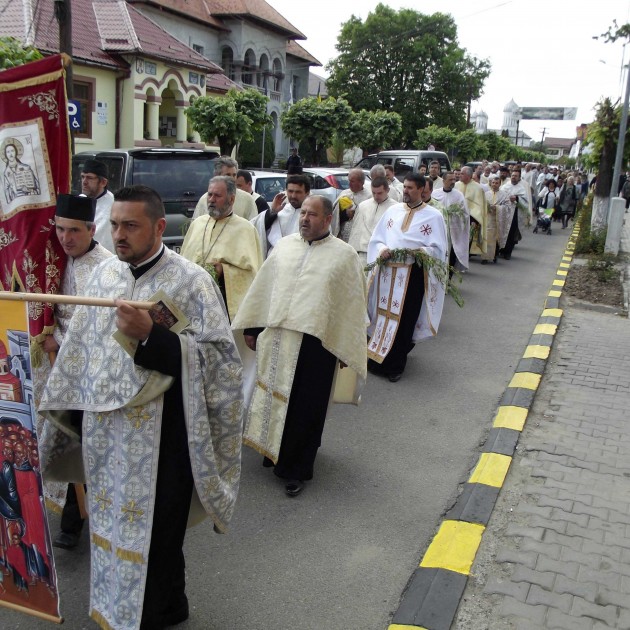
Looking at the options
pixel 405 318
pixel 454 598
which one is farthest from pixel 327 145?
pixel 454 598

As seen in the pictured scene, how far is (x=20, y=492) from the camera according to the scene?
113 inches

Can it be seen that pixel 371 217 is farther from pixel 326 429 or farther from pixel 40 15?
pixel 40 15

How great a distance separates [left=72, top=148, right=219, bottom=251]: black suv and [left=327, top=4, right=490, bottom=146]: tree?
135ft

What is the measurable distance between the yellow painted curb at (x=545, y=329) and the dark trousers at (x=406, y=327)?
2.49 m

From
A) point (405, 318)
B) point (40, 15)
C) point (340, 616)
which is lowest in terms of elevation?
point (340, 616)

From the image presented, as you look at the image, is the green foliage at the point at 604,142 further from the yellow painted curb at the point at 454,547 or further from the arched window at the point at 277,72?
the arched window at the point at 277,72

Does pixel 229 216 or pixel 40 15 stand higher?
pixel 40 15

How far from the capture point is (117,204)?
9.27 feet

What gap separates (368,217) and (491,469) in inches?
152

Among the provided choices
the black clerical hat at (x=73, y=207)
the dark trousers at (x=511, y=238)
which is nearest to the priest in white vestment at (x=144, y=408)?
the black clerical hat at (x=73, y=207)

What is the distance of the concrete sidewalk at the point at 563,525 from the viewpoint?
11.6 feet

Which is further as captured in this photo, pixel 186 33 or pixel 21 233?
pixel 186 33

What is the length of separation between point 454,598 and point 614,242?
13.2 metres

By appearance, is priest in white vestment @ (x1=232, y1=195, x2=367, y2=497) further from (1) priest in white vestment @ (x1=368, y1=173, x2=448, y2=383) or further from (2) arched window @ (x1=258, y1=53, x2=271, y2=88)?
(2) arched window @ (x1=258, y1=53, x2=271, y2=88)
